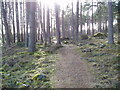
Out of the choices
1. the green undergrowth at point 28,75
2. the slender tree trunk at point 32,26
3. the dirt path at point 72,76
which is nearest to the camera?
the dirt path at point 72,76

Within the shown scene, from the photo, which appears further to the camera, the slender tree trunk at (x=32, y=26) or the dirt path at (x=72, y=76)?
the slender tree trunk at (x=32, y=26)

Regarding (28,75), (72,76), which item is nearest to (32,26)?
(28,75)

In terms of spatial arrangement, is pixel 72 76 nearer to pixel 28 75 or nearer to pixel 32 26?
pixel 28 75

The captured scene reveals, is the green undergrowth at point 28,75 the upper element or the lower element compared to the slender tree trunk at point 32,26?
lower

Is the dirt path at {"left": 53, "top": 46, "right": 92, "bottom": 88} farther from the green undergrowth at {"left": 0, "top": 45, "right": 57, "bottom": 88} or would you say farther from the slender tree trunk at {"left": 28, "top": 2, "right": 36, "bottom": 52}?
the slender tree trunk at {"left": 28, "top": 2, "right": 36, "bottom": 52}

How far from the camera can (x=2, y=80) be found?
23.3 feet

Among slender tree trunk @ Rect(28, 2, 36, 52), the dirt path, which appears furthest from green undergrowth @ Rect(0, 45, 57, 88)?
slender tree trunk @ Rect(28, 2, 36, 52)

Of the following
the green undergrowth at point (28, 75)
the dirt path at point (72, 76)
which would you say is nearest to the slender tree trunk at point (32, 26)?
the green undergrowth at point (28, 75)

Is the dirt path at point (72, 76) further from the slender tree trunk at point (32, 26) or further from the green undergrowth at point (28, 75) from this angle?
the slender tree trunk at point (32, 26)

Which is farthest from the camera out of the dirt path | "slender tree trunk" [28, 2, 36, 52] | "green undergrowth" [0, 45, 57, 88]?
"slender tree trunk" [28, 2, 36, 52]

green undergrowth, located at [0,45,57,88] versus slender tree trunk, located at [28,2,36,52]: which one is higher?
slender tree trunk, located at [28,2,36,52]

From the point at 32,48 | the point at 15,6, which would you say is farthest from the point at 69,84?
the point at 15,6

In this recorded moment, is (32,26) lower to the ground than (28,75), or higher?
higher

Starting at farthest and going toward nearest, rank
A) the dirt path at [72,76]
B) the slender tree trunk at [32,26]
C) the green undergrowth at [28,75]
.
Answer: the slender tree trunk at [32,26] → the green undergrowth at [28,75] → the dirt path at [72,76]
